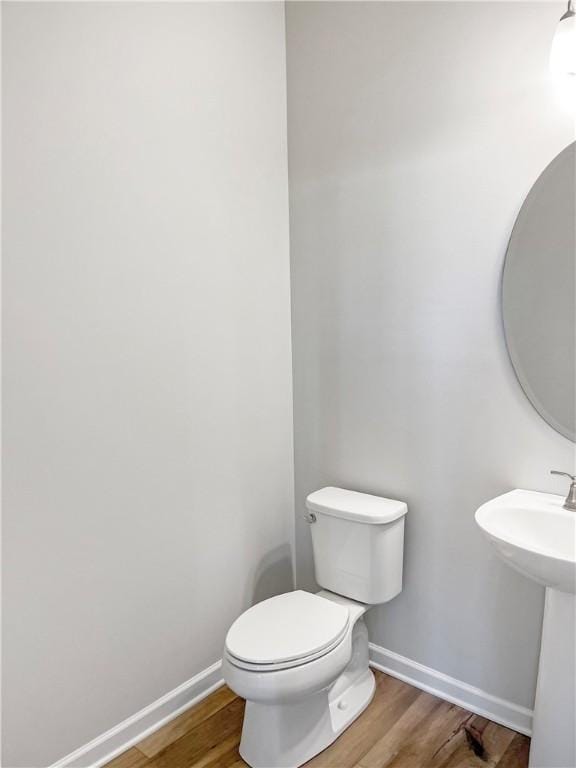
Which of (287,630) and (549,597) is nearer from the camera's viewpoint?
(549,597)

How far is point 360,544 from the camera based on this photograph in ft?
6.48

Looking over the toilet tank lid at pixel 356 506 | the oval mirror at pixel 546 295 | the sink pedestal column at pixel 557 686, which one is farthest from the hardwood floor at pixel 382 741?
the oval mirror at pixel 546 295

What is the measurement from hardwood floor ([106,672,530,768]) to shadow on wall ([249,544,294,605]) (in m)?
0.41

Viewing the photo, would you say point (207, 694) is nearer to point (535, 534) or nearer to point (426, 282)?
point (535, 534)

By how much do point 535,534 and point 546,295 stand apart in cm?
68

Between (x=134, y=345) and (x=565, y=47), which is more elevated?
(x=565, y=47)

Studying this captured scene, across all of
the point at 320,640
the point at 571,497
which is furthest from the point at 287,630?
the point at 571,497

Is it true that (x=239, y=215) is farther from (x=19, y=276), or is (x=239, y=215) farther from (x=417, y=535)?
(x=417, y=535)

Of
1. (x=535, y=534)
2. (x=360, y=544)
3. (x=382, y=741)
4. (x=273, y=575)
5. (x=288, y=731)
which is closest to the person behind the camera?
(x=535, y=534)

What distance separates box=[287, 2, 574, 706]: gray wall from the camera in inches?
67.4

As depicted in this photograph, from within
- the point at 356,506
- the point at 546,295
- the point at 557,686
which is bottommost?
the point at 557,686

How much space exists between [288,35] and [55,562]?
6.72 ft

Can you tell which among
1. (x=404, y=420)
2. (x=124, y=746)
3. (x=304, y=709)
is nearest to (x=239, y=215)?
(x=404, y=420)

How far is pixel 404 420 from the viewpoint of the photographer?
6.64 feet
